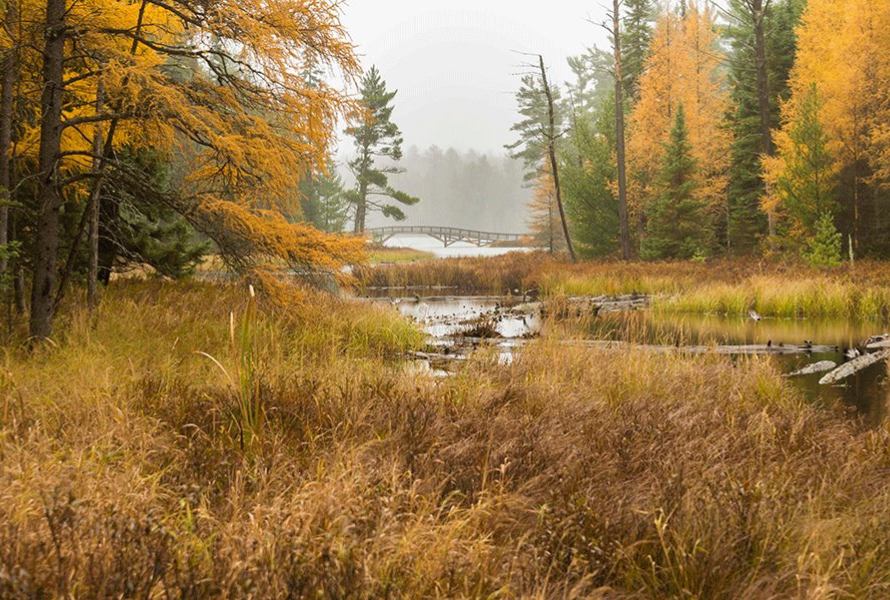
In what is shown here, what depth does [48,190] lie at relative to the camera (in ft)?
22.4

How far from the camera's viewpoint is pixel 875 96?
69.4ft

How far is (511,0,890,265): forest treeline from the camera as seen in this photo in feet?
68.7

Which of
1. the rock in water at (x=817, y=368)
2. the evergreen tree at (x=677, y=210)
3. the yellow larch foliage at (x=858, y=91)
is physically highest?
the yellow larch foliage at (x=858, y=91)

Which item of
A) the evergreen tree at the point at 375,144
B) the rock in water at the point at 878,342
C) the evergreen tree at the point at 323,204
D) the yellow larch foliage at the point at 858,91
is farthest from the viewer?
the evergreen tree at the point at 323,204

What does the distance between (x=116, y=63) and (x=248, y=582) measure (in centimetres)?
589

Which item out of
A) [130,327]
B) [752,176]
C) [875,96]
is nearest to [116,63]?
[130,327]

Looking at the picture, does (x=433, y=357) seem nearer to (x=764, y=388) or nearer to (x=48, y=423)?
(x=764, y=388)

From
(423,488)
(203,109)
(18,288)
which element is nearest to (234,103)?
(203,109)

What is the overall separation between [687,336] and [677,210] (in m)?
14.9

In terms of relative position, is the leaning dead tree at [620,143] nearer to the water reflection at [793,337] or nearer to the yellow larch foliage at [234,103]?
the water reflection at [793,337]

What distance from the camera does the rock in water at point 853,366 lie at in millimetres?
8516

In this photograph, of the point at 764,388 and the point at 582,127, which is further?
the point at 582,127

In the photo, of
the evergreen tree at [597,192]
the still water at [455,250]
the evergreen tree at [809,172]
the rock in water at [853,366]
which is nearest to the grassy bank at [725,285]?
the evergreen tree at [809,172]

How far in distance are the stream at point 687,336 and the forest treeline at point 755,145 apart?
6.63 meters
